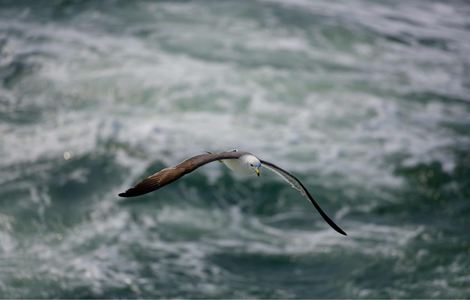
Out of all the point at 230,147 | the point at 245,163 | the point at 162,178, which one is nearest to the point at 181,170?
the point at 162,178

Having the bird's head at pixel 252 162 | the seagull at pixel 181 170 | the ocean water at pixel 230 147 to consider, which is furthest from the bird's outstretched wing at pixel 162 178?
the ocean water at pixel 230 147

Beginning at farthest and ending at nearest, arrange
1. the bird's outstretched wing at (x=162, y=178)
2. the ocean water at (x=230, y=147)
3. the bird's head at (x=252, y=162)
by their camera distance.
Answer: the ocean water at (x=230, y=147) < the bird's head at (x=252, y=162) < the bird's outstretched wing at (x=162, y=178)

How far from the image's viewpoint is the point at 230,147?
934cm

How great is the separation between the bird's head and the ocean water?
3.16 meters

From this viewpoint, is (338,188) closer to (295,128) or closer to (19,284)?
(295,128)

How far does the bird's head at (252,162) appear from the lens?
3761 millimetres

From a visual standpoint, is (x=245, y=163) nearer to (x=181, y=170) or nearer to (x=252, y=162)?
(x=252, y=162)

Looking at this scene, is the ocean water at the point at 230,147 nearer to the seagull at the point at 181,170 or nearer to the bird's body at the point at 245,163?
the bird's body at the point at 245,163

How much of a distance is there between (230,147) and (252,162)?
218 inches

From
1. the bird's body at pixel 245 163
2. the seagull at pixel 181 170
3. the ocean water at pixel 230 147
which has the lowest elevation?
the ocean water at pixel 230 147

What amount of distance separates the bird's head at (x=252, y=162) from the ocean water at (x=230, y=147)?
316 cm

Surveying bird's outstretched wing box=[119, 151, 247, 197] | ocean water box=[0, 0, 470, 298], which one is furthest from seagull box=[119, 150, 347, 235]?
ocean water box=[0, 0, 470, 298]

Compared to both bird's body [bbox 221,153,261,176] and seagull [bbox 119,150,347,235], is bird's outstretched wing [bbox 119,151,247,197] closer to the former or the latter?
seagull [bbox 119,150,347,235]

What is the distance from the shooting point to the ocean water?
7.12 meters
